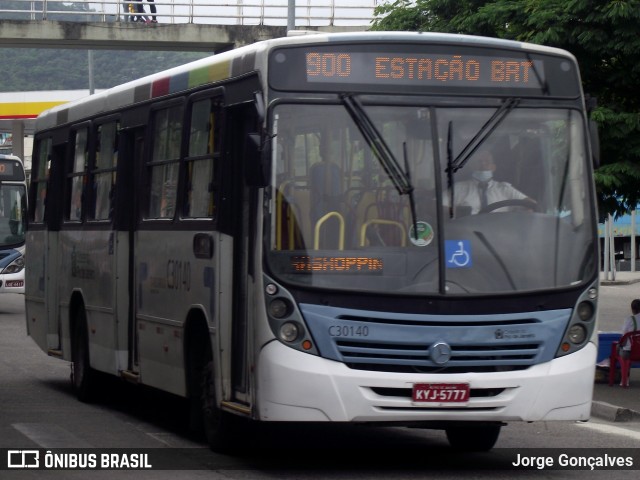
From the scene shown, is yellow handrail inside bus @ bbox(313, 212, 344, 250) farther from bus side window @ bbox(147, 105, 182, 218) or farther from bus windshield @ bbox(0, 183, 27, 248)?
bus windshield @ bbox(0, 183, 27, 248)

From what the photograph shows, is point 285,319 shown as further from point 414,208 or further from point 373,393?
point 414,208

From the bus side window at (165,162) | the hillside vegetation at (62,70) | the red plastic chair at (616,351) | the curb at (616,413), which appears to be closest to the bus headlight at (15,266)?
the red plastic chair at (616,351)

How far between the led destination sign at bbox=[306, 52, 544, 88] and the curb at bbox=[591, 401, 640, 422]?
5.03 meters

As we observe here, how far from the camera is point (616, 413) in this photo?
46.1ft

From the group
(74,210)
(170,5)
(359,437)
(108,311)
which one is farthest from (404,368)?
(170,5)

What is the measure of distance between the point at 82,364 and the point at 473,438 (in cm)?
487

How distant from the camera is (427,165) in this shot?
9570mm

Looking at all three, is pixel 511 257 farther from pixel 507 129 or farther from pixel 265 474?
pixel 265 474

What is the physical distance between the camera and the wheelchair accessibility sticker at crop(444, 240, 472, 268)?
9430 millimetres

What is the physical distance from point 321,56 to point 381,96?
46 cm

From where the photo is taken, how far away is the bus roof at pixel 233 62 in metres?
9.74

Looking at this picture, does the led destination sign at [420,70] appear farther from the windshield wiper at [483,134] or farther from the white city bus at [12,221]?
the white city bus at [12,221]

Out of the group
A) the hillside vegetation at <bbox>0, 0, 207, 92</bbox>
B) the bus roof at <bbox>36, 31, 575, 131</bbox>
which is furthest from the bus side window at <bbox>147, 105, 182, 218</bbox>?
the hillside vegetation at <bbox>0, 0, 207, 92</bbox>

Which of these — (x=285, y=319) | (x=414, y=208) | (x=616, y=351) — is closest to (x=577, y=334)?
(x=414, y=208)
